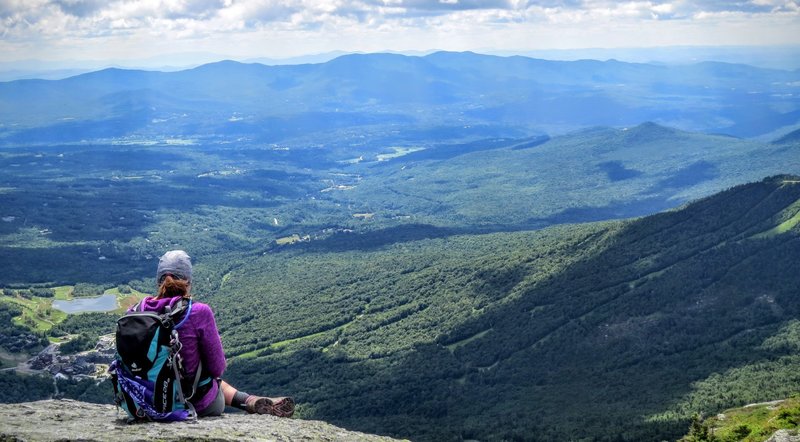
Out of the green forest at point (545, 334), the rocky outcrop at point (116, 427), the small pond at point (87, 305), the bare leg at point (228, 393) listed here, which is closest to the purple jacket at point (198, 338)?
the rocky outcrop at point (116, 427)

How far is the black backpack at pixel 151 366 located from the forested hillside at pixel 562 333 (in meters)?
71.3

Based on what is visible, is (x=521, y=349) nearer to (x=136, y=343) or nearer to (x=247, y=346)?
(x=247, y=346)

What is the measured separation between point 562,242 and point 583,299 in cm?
3458

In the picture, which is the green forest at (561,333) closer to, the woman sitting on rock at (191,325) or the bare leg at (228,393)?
the bare leg at (228,393)

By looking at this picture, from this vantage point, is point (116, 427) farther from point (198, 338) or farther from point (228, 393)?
point (228, 393)

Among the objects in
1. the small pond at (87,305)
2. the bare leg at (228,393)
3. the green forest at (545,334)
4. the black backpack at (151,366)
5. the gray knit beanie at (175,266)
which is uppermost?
the gray knit beanie at (175,266)

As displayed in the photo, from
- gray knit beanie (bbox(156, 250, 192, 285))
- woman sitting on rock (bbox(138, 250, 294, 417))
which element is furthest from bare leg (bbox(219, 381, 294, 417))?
gray knit beanie (bbox(156, 250, 192, 285))

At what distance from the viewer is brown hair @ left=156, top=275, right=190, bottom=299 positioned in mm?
18969

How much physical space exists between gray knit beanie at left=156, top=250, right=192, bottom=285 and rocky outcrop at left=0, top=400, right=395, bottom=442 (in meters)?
3.78

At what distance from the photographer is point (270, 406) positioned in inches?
878

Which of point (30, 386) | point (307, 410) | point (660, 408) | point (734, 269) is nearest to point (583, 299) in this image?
point (734, 269)

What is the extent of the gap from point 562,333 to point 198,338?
382 feet

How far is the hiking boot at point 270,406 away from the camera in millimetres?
22000

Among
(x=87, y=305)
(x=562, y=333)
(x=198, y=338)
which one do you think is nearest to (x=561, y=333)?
(x=562, y=333)
